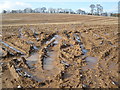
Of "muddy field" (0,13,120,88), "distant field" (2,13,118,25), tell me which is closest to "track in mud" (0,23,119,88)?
"muddy field" (0,13,120,88)

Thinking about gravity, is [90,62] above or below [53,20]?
below

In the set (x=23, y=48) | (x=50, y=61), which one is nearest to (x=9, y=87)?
(x=50, y=61)

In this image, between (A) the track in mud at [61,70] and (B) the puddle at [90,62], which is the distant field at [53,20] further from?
(B) the puddle at [90,62]

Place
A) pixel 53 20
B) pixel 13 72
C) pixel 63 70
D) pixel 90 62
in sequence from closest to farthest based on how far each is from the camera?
pixel 13 72
pixel 63 70
pixel 90 62
pixel 53 20

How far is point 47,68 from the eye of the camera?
5.82 m

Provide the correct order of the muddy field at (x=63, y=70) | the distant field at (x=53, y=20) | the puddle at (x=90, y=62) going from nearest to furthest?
the muddy field at (x=63, y=70)
the puddle at (x=90, y=62)
the distant field at (x=53, y=20)

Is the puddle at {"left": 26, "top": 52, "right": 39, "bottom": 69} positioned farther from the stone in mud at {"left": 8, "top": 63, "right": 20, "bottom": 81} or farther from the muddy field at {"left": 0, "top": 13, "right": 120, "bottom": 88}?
the stone in mud at {"left": 8, "top": 63, "right": 20, "bottom": 81}

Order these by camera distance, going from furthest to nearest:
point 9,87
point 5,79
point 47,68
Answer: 1. point 47,68
2. point 5,79
3. point 9,87

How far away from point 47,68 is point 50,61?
830 mm

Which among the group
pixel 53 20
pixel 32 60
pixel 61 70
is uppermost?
pixel 53 20

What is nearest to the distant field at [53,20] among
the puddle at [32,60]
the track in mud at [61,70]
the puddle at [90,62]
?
the puddle at [32,60]

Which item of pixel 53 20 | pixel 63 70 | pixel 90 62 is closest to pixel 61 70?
pixel 63 70

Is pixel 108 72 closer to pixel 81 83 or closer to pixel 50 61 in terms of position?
pixel 81 83

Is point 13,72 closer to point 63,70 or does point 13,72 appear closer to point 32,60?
point 32,60
